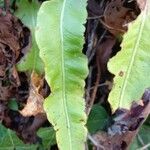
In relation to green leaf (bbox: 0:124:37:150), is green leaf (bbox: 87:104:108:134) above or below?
above

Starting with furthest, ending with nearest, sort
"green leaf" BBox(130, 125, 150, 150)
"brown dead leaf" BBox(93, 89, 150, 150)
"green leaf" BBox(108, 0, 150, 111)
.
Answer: "green leaf" BBox(130, 125, 150, 150) < "brown dead leaf" BBox(93, 89, 150, 150) < "green leaf" BBox(108, 0, 150, 111)

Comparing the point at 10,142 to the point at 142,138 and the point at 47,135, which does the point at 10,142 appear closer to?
the point at 47,135

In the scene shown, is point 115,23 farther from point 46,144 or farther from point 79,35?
point 46,144

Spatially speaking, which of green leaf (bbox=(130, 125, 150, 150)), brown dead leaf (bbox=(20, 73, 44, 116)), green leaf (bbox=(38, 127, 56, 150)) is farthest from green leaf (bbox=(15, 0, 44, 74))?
green leaf (bbox=(130, 125, 150, 150))

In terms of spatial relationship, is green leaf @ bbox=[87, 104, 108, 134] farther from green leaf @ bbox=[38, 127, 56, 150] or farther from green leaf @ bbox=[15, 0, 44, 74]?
green leaf @ bbox=[15, 0, 44, 74]

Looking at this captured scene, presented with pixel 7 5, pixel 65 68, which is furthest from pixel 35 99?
pixel 7 5

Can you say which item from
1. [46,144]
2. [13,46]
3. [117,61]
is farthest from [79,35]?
[46,144]
